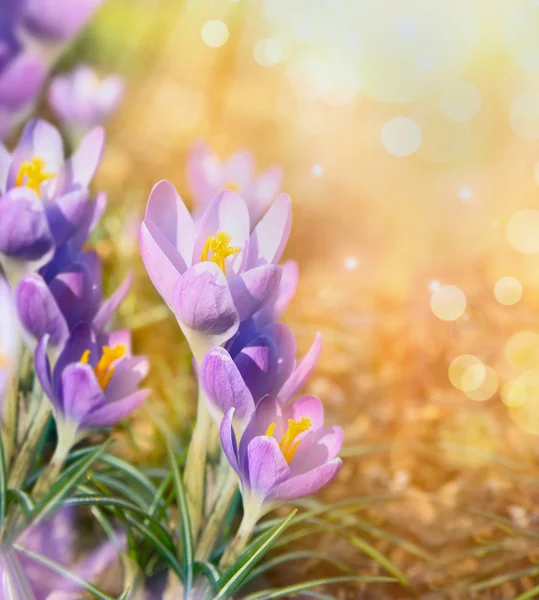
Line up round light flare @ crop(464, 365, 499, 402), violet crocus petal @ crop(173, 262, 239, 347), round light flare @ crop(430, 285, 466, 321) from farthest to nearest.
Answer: round light flare @ crop(430, 285, 466, 321), round light flare @ crop(464, 365, 499, 402), violet crocus petal @ crop(173, 262, 239, 347)

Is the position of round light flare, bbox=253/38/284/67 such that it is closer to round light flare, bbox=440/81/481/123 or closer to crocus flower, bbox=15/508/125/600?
round light flare, bbox=440/81/481/123

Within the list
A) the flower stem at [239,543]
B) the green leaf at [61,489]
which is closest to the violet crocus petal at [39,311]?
the green leaf at [61,489]

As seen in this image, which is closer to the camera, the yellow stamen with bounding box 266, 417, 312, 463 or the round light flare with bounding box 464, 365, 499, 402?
the yellow stamen with bounding box 266, 417, 312, 463

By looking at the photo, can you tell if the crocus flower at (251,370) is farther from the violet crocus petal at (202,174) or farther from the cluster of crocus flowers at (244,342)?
the violet crocus petal at (202,174)

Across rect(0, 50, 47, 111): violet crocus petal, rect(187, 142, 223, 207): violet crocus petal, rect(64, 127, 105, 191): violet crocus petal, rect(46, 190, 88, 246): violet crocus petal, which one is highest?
rect(0, 50, 47, 111): violet crocus petal

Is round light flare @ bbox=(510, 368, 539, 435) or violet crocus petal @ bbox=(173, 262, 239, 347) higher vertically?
violet crocus petal @ bbox=(173, 262, 239, 347)

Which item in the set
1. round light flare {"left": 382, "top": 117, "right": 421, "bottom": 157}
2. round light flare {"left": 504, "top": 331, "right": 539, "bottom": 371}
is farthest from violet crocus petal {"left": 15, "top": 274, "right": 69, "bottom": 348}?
round light flare {"left": 382, "top": 117, "right": 421, "bottom": 157}
